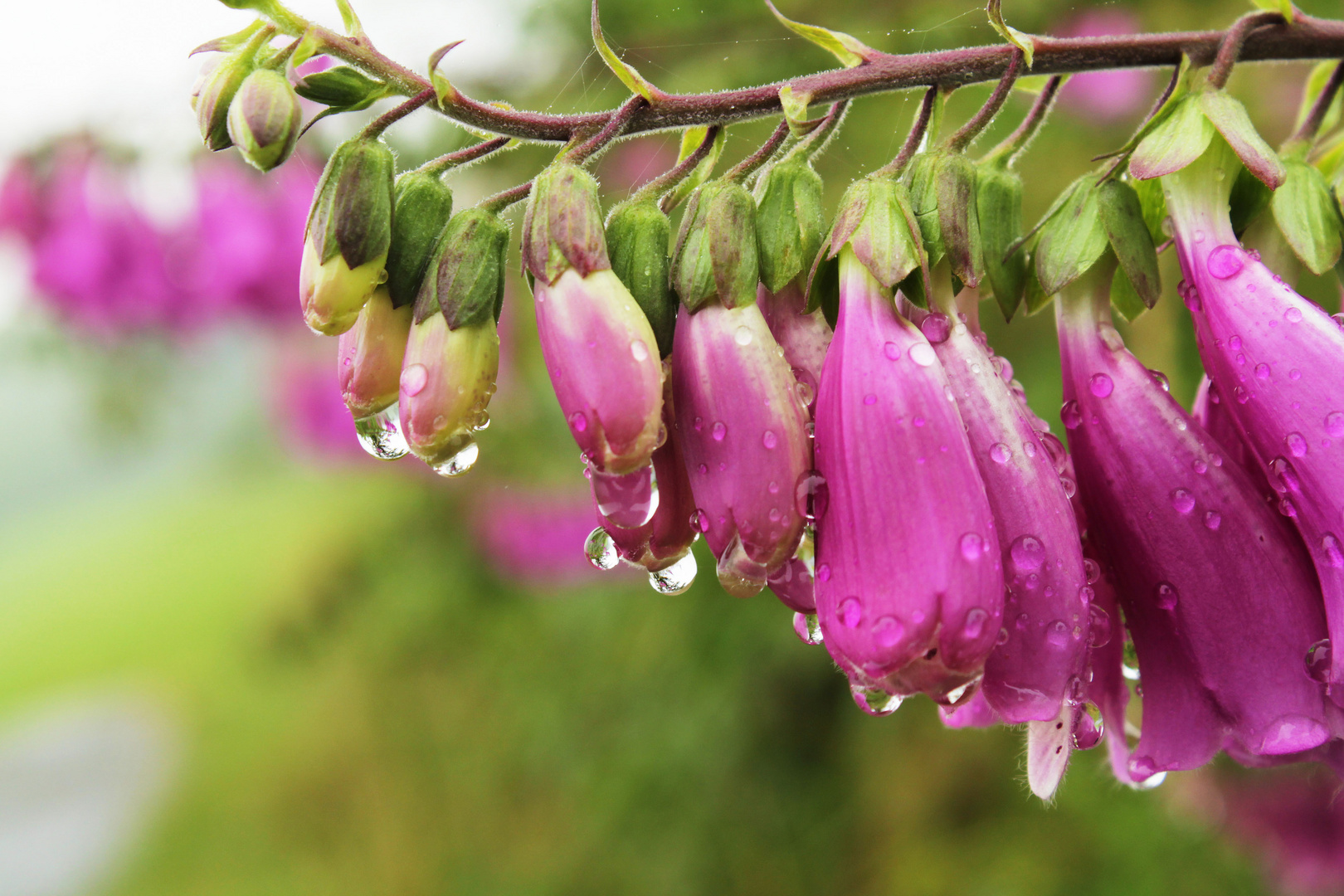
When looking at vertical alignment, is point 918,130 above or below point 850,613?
above

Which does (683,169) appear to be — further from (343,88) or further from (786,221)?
(343,88)

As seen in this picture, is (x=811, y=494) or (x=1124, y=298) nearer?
(x=811, y=494)

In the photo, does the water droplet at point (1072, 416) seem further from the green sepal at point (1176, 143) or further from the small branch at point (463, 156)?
the small branch at point (463, 156)

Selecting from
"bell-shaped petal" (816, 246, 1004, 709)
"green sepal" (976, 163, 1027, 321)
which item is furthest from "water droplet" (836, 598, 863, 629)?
"green sepal" (976, 163, 1027, 321)

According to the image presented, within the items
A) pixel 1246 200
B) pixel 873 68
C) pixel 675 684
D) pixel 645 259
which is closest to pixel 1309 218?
pixel 1246 200

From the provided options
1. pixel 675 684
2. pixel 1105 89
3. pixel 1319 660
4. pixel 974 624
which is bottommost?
pixel 675 684

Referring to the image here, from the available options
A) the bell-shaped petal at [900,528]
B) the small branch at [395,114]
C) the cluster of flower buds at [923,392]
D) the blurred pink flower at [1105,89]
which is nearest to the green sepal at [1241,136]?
the cluster of flower buds at [923,392]
